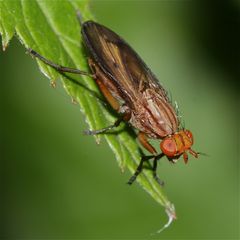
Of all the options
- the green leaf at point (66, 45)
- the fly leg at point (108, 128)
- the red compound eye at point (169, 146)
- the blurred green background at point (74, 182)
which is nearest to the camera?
the green leaf at point (66, 45)

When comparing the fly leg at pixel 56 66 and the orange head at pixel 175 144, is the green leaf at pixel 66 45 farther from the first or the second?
the orange head at pixel 175 144

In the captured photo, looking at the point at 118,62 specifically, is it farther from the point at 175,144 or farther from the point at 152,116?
the point at 175,144

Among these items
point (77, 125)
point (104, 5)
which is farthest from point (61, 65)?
point (104, 5)

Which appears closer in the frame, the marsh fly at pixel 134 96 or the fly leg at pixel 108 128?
the fly leg at pixel 108 128

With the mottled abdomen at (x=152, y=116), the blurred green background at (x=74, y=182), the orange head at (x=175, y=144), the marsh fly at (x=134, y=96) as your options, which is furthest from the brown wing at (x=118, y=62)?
the blurred green background at (x=74, y=182)

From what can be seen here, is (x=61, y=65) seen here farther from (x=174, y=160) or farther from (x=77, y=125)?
(x=77, y=125)

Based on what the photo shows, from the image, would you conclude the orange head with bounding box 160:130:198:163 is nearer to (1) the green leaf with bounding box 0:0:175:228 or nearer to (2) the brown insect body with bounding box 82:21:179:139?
(2) the brown insect body with bounding box 82:21:179:139

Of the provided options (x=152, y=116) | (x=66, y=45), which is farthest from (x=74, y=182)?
(x=66, y=45)

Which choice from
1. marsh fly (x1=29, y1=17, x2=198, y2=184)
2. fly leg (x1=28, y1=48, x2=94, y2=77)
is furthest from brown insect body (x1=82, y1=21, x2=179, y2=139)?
fly leg (x1=28, y1=48, x2=94, y2=77)
